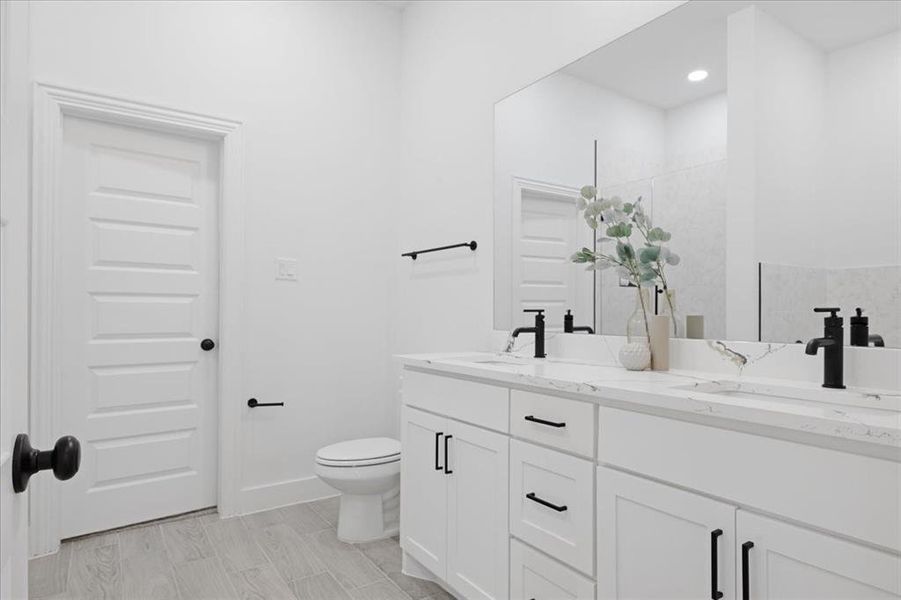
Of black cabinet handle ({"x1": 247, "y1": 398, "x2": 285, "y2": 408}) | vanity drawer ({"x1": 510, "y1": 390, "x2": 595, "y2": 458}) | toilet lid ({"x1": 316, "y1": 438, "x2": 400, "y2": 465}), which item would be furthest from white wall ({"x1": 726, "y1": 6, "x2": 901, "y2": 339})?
black cabinet handle ({"x1": 247, "y1": 398, "x2": 285, "y2": 408})

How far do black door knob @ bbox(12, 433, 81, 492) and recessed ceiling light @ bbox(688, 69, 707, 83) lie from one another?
1871mm

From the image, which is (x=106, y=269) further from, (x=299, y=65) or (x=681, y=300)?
(x=681, y=300)

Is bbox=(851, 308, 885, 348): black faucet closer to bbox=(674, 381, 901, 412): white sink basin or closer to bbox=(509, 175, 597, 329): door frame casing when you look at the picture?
bbox=(674, 381, 901, 412): white sink basin

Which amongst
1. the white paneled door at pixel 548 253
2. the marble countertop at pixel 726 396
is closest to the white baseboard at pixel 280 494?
the marble countertop at pixel 726 396

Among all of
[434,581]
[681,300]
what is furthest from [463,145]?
[434,581]

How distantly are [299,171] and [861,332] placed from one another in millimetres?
2587

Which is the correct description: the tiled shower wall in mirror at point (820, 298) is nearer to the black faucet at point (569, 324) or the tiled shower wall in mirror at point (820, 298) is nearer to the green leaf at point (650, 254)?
the green leaf at point (650, 254)

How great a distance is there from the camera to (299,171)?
299 centimetres

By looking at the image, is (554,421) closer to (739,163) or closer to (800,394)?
(800,394)

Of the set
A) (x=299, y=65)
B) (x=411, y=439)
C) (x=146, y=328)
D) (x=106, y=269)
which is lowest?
(x=411, y=439)

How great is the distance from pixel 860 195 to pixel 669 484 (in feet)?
2.91

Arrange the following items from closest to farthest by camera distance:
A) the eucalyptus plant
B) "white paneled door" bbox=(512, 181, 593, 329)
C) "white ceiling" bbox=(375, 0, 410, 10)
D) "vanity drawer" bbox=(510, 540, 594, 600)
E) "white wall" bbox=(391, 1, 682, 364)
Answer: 1. "vanity drawer" bbox=(510, 540, 594, 600)
2. the eucalyptus plant
3. "white paneled door" bbox=(512, 181, 593, 329)
4. "white wall" bbox=(391, 1, 682, 364)
5. "white ceiling" bbox=(375, 0, 410, 10)

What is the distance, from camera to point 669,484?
122 cm

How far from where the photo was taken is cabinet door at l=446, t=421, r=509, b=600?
1.68 meters
